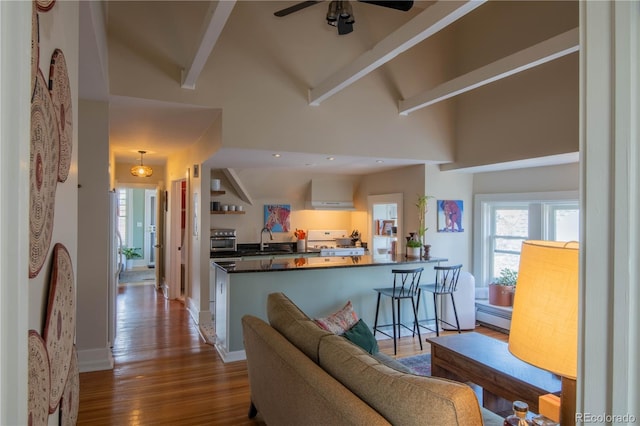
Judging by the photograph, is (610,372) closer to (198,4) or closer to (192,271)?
(198,4)

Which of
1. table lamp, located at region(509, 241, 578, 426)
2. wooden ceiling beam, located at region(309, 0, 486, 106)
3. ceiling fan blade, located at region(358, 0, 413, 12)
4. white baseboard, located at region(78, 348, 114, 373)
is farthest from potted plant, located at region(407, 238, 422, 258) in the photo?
table lamp, located at region(509, 241, 578, 426)

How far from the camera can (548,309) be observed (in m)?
1.16

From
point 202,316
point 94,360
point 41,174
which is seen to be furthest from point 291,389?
point 202,316

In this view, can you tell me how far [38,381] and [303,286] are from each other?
3.85m

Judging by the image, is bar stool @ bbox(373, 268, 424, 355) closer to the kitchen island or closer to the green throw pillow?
the kitchen island

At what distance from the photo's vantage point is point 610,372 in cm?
58

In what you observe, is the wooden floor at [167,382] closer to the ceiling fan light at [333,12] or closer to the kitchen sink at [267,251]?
the kitchen sink at [267,251]

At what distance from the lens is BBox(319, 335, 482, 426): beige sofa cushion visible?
1.33 meters

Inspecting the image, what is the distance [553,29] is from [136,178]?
7.53 metres

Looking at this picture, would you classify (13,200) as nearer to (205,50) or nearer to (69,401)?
(69,401)

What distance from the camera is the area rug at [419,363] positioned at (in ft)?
13.0

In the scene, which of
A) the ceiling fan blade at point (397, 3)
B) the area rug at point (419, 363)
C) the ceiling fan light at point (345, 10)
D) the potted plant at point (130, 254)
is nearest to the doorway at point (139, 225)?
Answer: the potted plant at point (130, 254)

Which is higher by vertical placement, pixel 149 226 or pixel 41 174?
pixel 41 174

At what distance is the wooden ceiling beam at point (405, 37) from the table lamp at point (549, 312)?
6.39 feet
